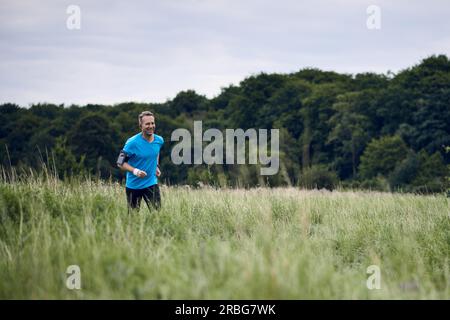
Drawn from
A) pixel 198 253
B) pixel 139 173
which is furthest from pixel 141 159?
pixel 198 253

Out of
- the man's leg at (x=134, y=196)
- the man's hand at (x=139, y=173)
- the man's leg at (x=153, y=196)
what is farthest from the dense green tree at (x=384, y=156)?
the man's hand at (x=139, y=173)

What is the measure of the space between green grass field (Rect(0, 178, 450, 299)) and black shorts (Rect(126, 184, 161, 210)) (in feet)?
1.31

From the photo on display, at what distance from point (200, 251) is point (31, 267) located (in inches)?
58.9

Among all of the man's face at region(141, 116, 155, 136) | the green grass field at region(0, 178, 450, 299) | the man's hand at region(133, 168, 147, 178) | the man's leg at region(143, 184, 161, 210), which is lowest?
the green grass field at region(0, 178, 450, 299)

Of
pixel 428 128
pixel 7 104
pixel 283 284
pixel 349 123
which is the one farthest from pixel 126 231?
pixel 7 104

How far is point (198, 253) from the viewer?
4.61 metres

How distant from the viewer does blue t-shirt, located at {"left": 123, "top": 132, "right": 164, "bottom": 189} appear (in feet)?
24.7

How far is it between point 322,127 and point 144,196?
167 feet

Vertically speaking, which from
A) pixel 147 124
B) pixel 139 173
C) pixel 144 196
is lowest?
pixel 144 196

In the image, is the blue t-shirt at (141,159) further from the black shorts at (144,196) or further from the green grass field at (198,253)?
the green grass field at (198,253)

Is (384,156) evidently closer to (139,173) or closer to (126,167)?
(126,167)

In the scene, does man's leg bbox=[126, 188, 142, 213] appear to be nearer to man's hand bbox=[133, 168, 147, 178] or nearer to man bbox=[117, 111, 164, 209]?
man bbox=[117, 111, 164, 209]

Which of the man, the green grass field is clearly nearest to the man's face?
the man
